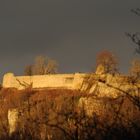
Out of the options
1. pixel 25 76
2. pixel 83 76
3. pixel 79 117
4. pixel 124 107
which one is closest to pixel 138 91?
pixel 124 107

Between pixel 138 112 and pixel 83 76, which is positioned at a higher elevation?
pixel 83 76

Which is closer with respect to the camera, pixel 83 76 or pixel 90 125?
pixel 90 125

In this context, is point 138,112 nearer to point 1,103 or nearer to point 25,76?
point 1,103

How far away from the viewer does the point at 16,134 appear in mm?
17797

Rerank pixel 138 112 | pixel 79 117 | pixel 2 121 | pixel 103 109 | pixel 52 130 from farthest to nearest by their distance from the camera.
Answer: pixel 2 121 < pixel 52 130 < pixel 103 109 < pixel 79 117 < pixel 138 112

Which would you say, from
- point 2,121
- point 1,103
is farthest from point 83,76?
point 2,121

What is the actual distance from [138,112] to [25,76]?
34.1 meters

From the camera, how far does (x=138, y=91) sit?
6539 mm

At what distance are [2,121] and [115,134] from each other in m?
16.9

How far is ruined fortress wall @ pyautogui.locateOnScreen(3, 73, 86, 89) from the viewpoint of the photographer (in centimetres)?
3841

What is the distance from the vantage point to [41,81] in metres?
39.8

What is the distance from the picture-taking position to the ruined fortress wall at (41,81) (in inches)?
1512

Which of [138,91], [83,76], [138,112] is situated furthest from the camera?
[83,76]

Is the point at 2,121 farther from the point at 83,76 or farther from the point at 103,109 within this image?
the point at 103,109
